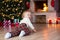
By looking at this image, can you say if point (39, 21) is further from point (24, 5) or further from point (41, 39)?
point (41, 39)

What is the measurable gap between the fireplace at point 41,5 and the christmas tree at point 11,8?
126 cm

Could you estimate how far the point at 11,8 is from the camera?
18.9 ft

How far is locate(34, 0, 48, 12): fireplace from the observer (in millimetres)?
6852

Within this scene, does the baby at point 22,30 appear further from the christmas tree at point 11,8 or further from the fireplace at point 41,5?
the fireplace at point 41,5

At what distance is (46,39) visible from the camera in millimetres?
3426

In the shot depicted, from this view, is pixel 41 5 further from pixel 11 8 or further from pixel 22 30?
pixel 22 30

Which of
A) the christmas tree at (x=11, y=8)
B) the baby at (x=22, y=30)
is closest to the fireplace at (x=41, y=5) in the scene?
the christmas tree at (x=11, y=8)

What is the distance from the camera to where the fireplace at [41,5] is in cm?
685

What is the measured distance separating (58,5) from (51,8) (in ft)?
1.04

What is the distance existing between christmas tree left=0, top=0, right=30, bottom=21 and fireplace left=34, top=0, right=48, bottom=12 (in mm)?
1259

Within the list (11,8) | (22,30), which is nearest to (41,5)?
(11,8)

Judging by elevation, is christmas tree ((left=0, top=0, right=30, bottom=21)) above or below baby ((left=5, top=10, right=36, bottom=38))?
above

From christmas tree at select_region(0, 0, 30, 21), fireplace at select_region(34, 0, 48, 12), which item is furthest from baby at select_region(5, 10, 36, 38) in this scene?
fireplace at select_region(34, 0, 48, 12)

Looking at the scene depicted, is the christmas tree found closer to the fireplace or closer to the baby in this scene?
the fireplace
